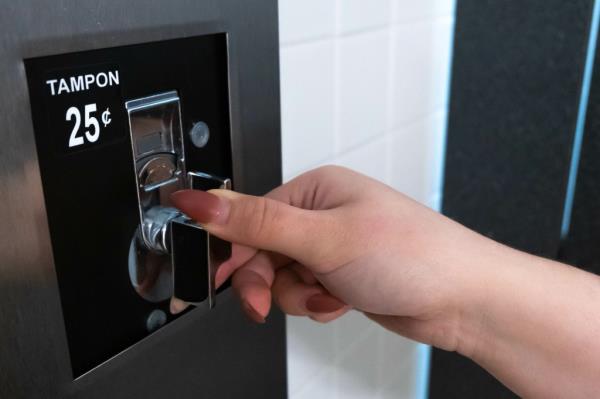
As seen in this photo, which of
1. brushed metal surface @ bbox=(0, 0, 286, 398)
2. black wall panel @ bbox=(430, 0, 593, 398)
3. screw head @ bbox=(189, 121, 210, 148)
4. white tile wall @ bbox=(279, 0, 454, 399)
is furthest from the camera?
black wall panel @ bbox=(430, 0, 593, 398)

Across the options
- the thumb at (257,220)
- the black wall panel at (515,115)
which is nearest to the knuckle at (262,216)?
the thumb at (257,220)

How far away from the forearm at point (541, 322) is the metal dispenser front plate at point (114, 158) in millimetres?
211

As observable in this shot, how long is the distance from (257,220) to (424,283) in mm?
136

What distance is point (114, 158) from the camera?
0.33 m

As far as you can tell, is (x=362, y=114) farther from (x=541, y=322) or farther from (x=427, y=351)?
(x=427, y=351)

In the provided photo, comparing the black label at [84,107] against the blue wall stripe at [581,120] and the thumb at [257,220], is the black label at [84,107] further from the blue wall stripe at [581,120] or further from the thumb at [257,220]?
the blue wall stripe at [581,120]

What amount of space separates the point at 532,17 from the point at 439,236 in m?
0.45

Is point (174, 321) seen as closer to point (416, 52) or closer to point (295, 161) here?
point (295, 161)

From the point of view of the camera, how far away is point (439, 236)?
0.40m

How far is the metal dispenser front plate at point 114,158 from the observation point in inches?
11.8

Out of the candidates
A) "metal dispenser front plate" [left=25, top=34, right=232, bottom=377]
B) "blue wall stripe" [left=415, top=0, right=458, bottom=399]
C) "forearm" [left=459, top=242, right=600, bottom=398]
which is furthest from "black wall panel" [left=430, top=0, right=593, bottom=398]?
"metal dispenser front plate" [left=25, top=34, right=232, bottom=377]

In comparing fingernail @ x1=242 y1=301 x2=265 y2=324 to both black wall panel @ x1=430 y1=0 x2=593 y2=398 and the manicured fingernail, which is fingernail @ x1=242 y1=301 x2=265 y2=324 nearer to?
the manicured fingernail

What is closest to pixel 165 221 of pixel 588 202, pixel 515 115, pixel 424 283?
pixel 424 283

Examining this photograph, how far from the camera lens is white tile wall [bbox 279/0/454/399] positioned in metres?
0.50
